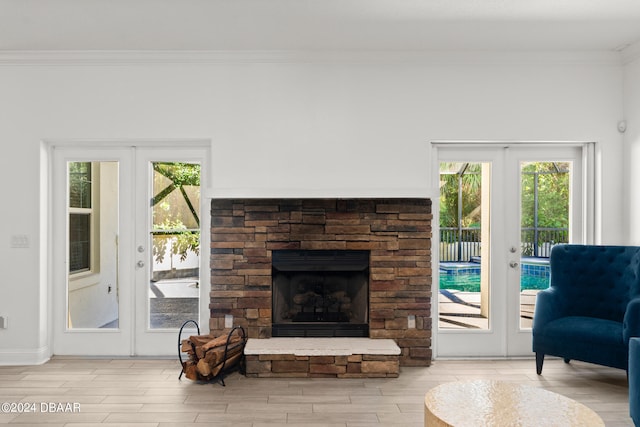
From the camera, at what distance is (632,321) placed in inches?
128

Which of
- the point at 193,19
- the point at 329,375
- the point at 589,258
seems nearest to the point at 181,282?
the point at 329,375

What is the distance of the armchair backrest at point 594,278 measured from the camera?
3.76 meters

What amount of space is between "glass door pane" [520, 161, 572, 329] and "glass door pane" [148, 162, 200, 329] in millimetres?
2897

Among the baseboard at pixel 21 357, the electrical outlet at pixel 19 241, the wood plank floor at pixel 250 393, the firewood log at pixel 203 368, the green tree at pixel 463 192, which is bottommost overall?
the wood plank floor at pixel 250 393

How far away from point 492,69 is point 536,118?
566 mm

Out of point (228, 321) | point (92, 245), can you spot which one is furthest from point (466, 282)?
point (92, 245)

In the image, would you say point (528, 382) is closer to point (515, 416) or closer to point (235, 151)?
point (515, 416)

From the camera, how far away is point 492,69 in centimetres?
413

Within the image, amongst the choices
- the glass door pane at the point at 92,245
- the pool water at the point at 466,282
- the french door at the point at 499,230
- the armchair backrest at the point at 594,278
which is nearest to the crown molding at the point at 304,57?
the french door at the point at 499,230

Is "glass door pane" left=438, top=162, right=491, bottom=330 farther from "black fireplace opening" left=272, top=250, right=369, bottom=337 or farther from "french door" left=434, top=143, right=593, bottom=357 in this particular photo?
"black fireplace opening" left=272, top=250, right=369, bottom=337

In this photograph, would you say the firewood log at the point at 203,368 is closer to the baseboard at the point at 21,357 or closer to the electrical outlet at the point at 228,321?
the electrical outlet at the point at 228,321

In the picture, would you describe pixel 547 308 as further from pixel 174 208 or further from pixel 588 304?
pixel 174 208

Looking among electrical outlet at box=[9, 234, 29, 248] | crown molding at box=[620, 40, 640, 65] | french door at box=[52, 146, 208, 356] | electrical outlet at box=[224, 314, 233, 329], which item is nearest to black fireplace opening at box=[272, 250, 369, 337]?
electrical outlet at box=[224, 314, 233, 329]

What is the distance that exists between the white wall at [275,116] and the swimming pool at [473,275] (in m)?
0.66
